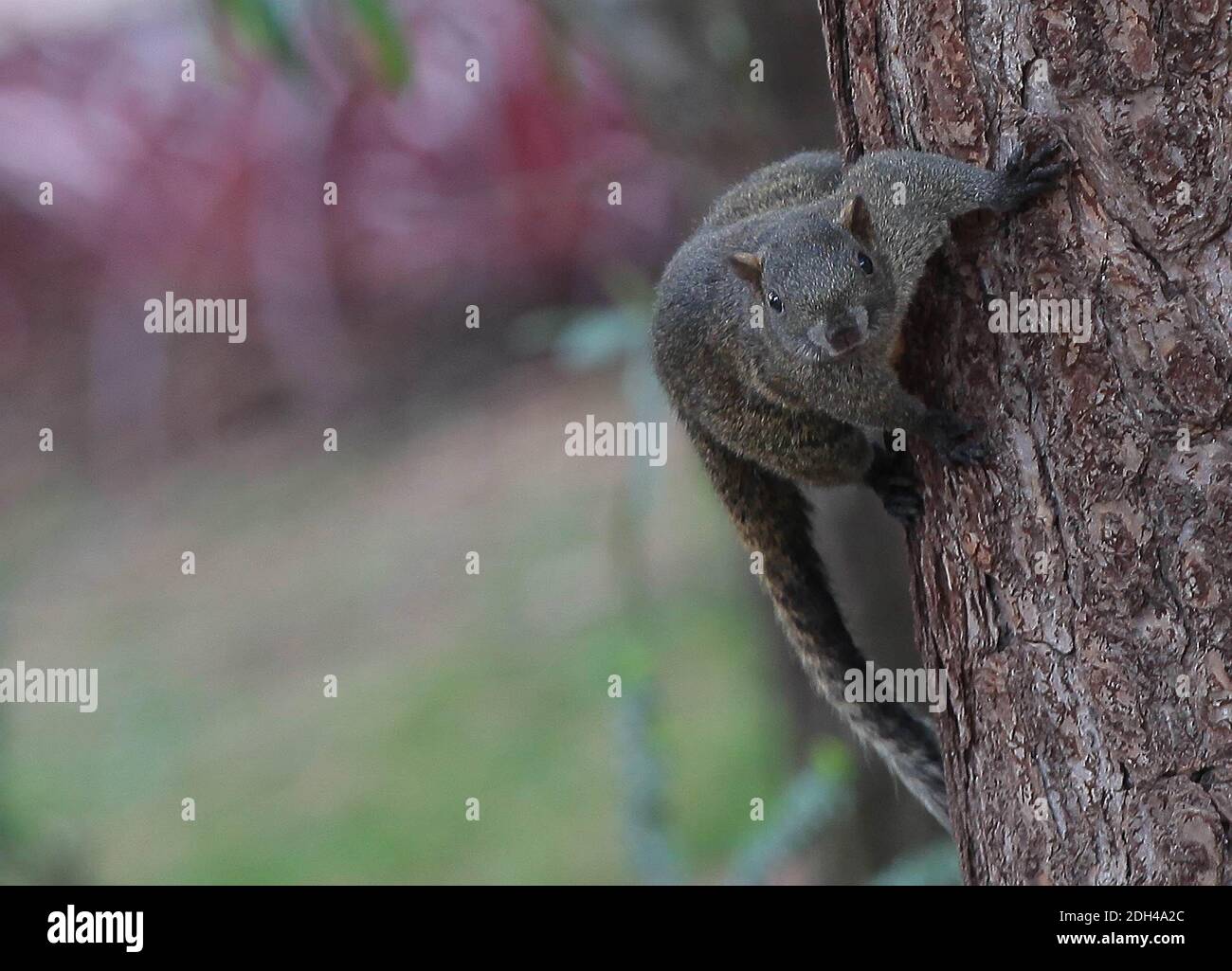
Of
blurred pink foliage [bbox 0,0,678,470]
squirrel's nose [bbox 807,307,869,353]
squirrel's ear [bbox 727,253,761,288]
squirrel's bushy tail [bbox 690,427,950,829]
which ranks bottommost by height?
squirrel's bushy tail [bbox 690,427,950,829]

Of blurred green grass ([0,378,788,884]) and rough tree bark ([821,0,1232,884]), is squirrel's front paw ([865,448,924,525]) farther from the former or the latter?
blurred green grass ([0,378,788,884])

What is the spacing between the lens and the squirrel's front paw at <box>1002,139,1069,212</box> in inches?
69.7

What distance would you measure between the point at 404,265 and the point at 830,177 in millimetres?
4024

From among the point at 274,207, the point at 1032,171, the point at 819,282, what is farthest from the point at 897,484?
the point at 274,207

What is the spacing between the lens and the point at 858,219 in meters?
2.12

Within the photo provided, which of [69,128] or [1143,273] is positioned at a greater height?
[69,128]

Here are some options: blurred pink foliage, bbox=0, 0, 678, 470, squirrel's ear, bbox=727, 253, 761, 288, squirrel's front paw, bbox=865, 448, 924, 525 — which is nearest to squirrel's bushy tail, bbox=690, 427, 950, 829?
squirrel's front paw, bbox=865, 448, 924, 525

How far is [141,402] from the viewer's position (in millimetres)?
6281

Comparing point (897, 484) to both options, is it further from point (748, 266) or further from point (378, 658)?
point (378, 658)

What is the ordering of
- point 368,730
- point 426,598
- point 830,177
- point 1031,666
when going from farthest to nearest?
point 426,598 → point 368,730 → point 830,177 → point 1031,666

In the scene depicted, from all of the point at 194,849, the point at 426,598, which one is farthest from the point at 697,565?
the point at 194,849

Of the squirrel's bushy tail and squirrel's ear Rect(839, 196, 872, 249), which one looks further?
the squirrel's bushy tail

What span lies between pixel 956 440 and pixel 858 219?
0.45m

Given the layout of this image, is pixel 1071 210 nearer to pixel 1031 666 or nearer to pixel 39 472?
pixel 1031 666
